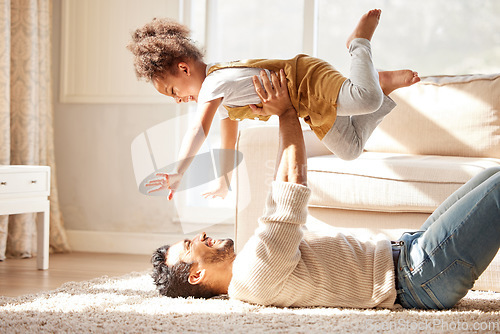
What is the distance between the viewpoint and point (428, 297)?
170 cm

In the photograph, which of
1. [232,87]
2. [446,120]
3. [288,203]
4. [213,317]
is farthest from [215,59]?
[213,317]

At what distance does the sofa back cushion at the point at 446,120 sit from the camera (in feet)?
9.04

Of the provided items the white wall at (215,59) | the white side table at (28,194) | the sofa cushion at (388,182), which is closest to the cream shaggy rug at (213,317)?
the sofa cushion at (388,182)

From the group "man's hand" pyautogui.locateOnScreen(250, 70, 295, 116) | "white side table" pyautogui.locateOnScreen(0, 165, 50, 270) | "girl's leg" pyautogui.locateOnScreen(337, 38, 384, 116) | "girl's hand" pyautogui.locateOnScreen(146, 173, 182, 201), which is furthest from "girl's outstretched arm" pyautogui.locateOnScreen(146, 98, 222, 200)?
"white side table" pyautogui.locateOnScreen(0, 165, 50, 270)

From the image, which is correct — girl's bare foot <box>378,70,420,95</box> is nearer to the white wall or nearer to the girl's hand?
the girl's hand

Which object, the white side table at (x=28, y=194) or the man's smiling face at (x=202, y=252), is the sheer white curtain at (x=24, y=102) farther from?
the man's smiling face at (x=202, y=252)

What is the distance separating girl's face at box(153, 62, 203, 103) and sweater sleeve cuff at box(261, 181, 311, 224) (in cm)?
59

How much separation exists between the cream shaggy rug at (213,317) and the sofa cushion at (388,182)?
435mm

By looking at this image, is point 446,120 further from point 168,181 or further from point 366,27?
point 168,181

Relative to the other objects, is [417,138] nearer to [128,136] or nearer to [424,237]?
[424,237]

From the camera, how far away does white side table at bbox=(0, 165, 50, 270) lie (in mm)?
2814

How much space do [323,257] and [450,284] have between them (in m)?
0.35

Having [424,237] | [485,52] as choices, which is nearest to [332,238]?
[424,237]

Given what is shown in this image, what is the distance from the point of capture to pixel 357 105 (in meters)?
1.73
